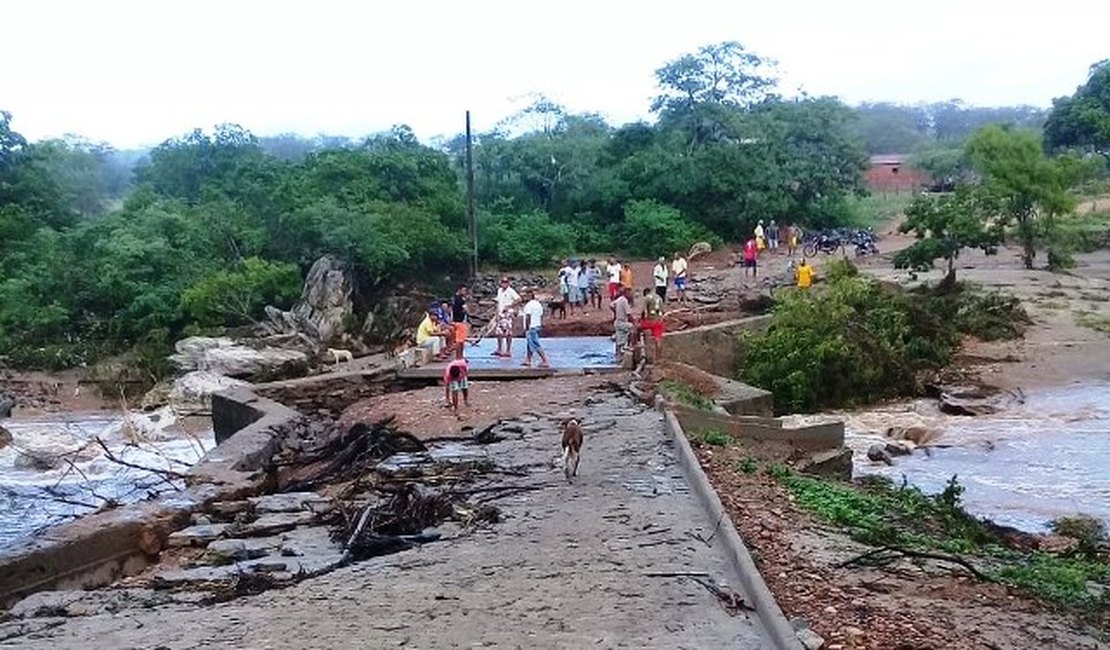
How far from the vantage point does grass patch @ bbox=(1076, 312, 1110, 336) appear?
28.3 m

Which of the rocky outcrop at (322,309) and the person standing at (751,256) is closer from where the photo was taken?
the rocky outcrop at (322,309)

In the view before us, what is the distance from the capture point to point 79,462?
820 inches

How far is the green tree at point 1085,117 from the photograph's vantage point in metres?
48.8

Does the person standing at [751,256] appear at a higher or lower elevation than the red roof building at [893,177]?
lower

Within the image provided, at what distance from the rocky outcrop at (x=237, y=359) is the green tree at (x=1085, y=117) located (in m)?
37.0

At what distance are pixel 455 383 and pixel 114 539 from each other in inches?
255

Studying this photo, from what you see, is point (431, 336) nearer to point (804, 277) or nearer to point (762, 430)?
point (762, 430)

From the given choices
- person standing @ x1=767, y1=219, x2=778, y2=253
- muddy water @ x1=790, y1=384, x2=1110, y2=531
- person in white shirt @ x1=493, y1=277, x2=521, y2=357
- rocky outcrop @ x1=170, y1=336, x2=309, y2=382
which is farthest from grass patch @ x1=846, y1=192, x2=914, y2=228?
person in white shirt @ x1=493, y1=277, x2=521, y2=357

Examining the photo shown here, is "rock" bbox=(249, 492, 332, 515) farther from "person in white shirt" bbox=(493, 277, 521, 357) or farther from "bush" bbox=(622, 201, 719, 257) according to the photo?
"bush" bbox=(622, 201, 719, 257)

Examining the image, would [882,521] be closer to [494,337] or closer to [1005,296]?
[494,337]

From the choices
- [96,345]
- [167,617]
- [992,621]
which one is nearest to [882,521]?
[992,621]

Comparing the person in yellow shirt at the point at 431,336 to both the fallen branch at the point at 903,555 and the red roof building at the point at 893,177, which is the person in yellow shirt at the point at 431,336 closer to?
the fallen branch at the point at 903,555

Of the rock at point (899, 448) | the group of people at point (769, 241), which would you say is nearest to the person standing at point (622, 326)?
the rock at point (899, 448)

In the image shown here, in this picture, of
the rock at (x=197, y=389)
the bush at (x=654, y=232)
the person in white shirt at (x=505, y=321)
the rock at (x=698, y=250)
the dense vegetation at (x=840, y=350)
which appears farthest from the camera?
the rock at (x=698, y=250)
